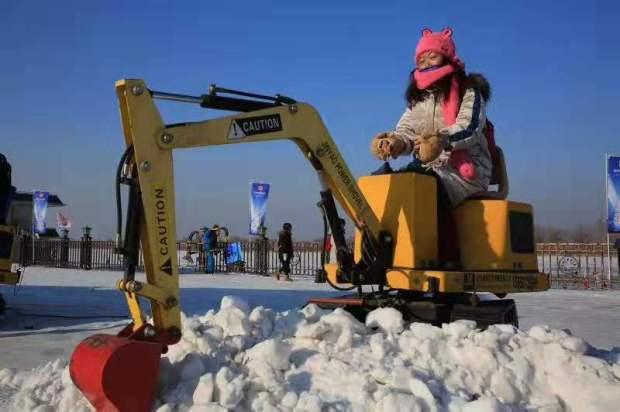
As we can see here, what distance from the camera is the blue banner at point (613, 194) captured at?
641 inches

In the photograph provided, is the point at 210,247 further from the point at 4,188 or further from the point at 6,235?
the point at 6,235

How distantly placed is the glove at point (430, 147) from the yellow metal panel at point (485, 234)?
0.64m

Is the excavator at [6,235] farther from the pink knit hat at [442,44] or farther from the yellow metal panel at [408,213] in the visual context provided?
the pink knit hat at [442,44]

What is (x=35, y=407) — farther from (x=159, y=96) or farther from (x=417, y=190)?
(x=417, y=190)

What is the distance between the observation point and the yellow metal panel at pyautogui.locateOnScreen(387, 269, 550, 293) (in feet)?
14.8

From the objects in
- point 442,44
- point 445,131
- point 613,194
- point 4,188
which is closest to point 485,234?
point 445,131

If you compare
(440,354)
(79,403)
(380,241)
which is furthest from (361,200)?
(79,403)

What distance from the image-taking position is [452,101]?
16.2 ft

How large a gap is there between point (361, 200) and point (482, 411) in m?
1.76

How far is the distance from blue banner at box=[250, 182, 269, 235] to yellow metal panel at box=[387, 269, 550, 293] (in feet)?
63.9

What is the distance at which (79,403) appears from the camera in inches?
135

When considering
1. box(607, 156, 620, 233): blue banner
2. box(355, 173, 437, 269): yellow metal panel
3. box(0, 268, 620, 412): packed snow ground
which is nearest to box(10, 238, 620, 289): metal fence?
box(607, 156, 620, 233): blue banner

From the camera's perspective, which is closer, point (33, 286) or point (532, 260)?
point (532, 260)

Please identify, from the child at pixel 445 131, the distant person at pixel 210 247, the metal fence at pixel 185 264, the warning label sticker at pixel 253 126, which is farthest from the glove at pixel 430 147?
the distant person at pixel 210 247
